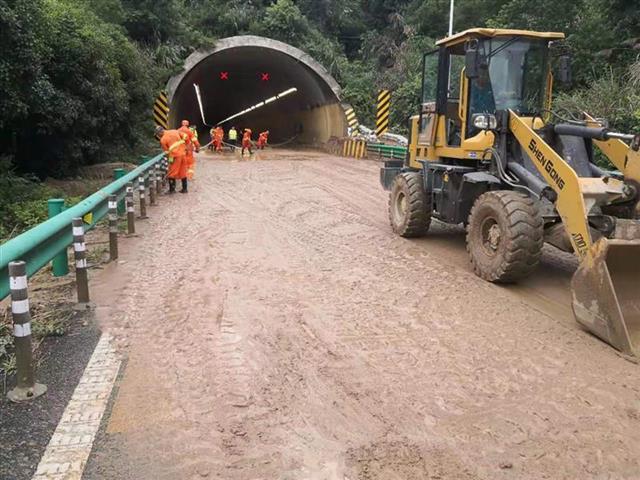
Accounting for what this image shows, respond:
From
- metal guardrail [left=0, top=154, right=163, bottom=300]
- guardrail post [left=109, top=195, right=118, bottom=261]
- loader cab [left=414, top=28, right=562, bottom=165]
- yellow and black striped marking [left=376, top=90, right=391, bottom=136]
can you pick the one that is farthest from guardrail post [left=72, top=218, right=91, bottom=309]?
yellow and black striped marking [left=376, top=90, right=391, bottom=136]

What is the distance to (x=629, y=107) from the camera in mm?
14148

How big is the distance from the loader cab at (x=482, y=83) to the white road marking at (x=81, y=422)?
16.3 feet

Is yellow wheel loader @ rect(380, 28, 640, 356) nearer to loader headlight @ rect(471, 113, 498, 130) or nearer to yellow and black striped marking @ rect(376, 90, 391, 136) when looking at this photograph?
loader headlight @ rect(471, 113, 498, 130)

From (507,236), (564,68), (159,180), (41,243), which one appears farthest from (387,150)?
(41,243)

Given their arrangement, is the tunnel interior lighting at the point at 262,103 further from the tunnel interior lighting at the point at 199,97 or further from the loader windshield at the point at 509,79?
the loader windshield at the point at 509,79

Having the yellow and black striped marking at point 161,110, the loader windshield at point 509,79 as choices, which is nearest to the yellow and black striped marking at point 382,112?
the yellow and black striped marking at point 161,110

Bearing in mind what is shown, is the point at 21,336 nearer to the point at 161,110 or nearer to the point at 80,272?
the point at 80,272

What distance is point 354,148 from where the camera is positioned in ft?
81.5

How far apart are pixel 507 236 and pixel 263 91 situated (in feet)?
116

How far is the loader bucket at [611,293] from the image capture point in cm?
457

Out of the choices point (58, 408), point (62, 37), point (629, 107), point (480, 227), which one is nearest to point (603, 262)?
point (480, 227)

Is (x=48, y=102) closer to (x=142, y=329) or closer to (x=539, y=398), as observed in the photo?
(x=142, y=329)

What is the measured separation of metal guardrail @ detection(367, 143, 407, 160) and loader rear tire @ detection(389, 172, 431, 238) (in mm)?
12143

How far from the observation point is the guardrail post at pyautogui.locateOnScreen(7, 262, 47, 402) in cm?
368
